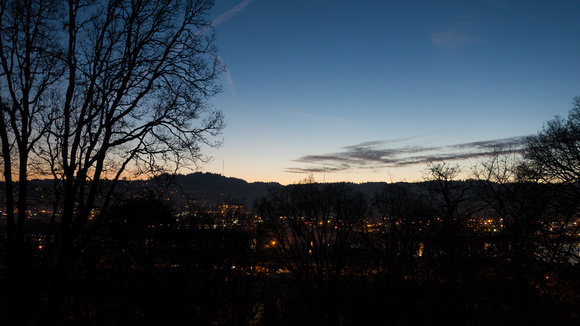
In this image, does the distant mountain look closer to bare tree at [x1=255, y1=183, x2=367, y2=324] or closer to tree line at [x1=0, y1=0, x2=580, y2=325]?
bare tree at [x1=255, y1=183, x2=367, y2=324]

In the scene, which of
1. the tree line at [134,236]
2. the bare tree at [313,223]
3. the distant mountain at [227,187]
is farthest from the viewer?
the distant mountain at [227,187]

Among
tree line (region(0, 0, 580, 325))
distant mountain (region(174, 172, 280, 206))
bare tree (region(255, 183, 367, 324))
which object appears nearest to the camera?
tree line (region(0, 0, 580, 325))

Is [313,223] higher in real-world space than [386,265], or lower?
higher

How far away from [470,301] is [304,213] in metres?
19.1

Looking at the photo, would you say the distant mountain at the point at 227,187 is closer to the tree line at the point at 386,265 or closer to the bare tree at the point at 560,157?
the tree line at the point at 386,265

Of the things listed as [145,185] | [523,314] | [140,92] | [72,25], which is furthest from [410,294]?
[72,25]

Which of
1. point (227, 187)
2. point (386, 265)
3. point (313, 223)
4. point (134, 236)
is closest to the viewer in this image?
point (134, 236)

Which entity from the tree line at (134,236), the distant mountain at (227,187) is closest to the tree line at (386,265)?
the tree line at (134,236)

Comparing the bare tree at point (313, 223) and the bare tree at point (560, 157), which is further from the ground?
the bare tree at point (560, 157)

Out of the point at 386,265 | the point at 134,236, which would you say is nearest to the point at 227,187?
the point at 386,265

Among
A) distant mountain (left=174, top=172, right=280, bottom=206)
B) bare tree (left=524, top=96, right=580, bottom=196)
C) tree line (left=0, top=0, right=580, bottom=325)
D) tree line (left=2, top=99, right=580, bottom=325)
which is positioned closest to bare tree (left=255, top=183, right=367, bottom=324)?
tree line (left=2, top=99, right=580, bottom=325)

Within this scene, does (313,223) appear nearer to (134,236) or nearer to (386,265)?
(386,265)

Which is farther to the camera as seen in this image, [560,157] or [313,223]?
[313,223]

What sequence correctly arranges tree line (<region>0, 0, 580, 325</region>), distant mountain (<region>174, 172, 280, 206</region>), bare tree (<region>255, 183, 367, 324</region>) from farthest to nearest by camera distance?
distant mountain (<region>174, 172, 280, 206</region>)
bare tree (<region>255, 183, 367, 324</region>)
tree line (<region>0, 0, 580, 325</region>)
